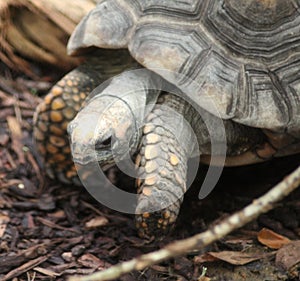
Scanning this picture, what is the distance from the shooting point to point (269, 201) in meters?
1.69

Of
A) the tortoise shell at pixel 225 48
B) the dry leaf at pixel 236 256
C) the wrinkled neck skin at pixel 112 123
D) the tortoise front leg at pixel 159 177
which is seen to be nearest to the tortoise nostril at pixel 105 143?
the wrinkled neck skin at pixel 112 123

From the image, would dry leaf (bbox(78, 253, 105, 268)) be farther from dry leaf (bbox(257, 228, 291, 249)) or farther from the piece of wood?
the piece of wood

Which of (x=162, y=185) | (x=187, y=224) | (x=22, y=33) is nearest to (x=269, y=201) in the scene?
(x=162, y=185)

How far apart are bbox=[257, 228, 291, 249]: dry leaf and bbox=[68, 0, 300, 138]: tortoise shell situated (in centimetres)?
50

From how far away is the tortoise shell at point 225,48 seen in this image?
296 cm

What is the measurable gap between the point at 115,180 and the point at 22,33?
1.35 m

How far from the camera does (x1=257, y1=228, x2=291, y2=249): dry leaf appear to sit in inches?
118

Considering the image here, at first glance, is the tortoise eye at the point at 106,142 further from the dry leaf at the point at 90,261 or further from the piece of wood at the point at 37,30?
the piece of wood at the point at 37,30

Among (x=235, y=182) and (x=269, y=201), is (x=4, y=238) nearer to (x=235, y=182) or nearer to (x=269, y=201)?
(x=235, y=182)

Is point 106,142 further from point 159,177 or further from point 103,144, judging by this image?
point 159,177

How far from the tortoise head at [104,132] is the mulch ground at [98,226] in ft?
1.52

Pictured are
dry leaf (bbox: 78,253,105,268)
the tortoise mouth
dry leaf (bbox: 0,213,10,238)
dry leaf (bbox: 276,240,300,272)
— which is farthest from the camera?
dry leaf (bbox: 0,213,10,238)

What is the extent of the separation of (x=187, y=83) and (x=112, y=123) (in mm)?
427

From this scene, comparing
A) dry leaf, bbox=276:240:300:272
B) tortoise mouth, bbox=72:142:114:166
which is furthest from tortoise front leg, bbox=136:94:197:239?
dry leaf, bbox=276:240:300:272
